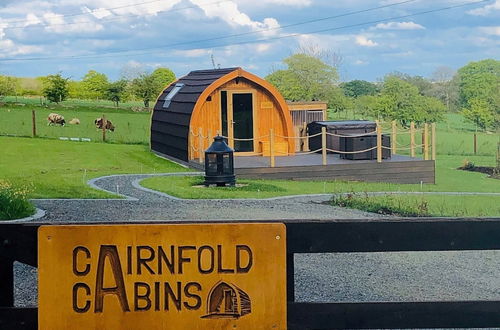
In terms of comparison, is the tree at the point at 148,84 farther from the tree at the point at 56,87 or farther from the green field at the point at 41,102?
the tree at the point at 56,87

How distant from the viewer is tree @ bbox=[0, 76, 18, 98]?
1173 centimetres

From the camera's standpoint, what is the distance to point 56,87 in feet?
39.5

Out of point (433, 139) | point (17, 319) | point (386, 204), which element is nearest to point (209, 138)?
point (433, 139)

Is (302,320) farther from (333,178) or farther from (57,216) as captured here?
(333,178)

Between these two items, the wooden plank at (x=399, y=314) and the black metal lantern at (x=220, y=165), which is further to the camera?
the black metal lantern at (x=220, y=165)

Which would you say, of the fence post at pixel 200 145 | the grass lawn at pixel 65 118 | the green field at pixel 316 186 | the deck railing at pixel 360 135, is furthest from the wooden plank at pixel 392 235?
the fence post at pixel 200 145

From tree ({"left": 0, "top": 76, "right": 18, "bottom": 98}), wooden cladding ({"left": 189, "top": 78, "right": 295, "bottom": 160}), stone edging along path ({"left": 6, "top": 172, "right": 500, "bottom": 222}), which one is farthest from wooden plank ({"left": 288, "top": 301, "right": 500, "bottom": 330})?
wooden cladding ({"left": 189, "top": 78, "right": 295, "bottom": 160})

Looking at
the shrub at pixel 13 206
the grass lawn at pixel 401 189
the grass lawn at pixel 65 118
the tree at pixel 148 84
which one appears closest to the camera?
the shrub at pixel 13 206

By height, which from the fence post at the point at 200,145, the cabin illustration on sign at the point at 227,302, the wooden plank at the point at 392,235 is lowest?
the fence post at the point at 200,145

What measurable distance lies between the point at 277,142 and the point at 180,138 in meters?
1.61

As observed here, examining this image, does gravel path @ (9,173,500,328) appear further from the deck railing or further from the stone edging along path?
the deck railing

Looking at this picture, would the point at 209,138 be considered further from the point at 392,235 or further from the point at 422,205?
the point at 392,235

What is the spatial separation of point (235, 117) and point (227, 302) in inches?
469

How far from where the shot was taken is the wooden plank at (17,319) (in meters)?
2.57
